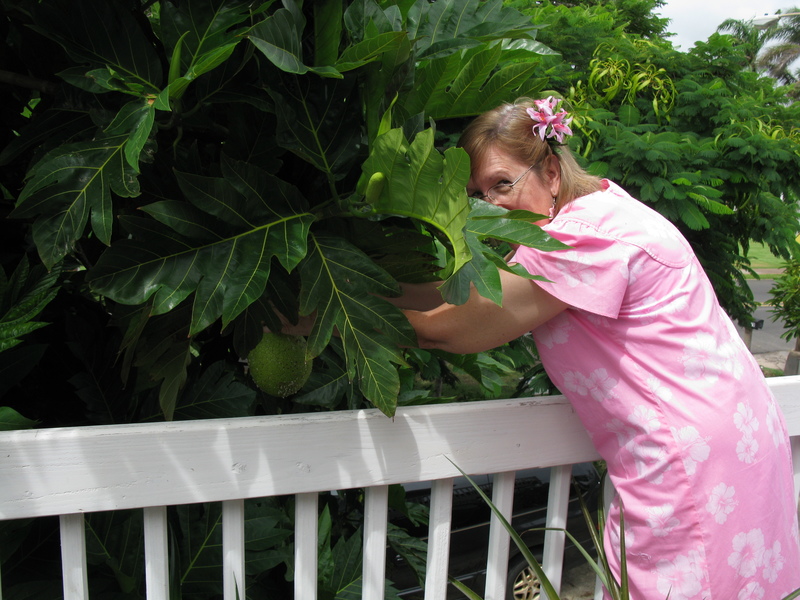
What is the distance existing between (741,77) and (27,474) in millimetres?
4400

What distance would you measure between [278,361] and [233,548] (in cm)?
28

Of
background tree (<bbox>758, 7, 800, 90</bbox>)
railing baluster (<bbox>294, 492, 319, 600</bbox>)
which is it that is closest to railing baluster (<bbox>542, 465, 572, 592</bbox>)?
railing baluster (<bbox>294, 492, 319, 600</bbox>)

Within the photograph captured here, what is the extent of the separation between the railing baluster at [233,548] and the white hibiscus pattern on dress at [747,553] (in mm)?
813

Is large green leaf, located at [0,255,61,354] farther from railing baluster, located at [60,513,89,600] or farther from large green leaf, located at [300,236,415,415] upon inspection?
large green leaf, located at [300,236,415,415]

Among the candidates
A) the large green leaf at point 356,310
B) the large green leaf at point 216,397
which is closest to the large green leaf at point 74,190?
the large green leaf at point 356,310

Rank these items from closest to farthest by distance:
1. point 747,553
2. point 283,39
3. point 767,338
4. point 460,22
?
point 283,39, point 460,22, point 747,553, point 767,338

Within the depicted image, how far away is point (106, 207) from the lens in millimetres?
807

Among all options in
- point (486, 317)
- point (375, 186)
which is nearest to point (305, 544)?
point (486, 317)

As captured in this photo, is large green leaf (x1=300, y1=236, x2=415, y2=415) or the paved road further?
the paved road

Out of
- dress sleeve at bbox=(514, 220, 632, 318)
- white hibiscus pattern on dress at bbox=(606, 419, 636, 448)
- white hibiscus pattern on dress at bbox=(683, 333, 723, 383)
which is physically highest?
dress sleeve at bbox=(514, 220, 632, 318)

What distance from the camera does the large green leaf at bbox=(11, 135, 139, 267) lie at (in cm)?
80

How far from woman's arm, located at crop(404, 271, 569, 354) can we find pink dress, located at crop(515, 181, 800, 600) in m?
0.04

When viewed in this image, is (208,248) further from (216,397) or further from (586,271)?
(586,271)

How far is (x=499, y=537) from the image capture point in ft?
3.85
